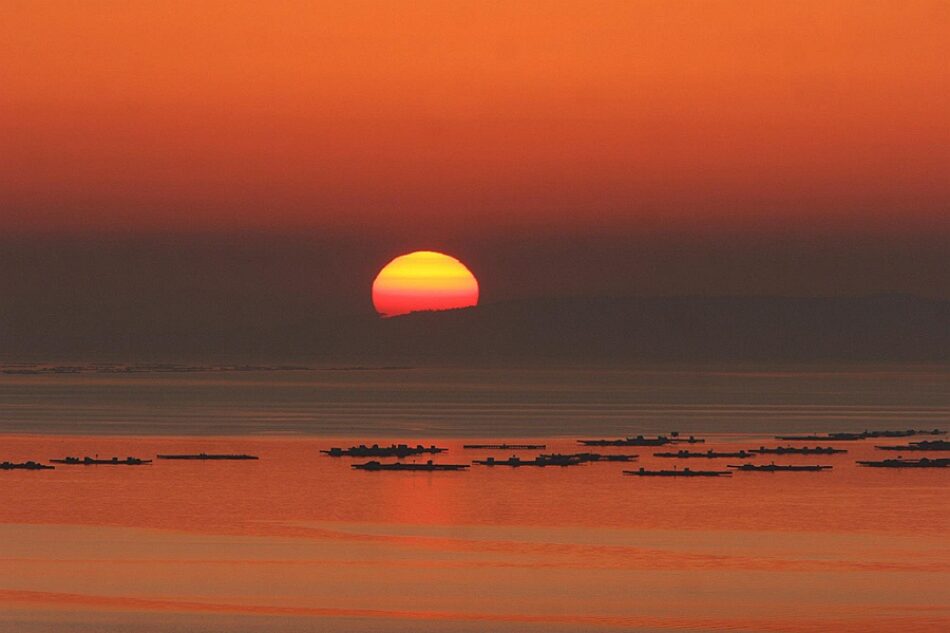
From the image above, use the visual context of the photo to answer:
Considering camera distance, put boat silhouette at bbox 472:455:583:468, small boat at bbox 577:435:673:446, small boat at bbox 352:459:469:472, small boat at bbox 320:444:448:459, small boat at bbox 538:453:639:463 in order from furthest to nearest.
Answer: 1. small boat at bbox 577:435:673:446
2. small boat at bbox 320:444:448:459
3. small boat at bbox 538:453:639:463
4. boat silhouette at bbox 472:455:583:468
5. small boat at bbox 352:459:469:472

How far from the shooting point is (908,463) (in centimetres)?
7988

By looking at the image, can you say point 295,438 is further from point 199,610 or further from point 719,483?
point 199,610

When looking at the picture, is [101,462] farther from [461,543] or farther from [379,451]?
[461,543]

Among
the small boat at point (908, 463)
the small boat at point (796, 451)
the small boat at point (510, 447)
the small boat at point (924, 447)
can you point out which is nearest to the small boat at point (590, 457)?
the small boat at point (510, 447)

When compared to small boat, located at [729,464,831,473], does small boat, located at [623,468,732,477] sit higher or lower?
lower

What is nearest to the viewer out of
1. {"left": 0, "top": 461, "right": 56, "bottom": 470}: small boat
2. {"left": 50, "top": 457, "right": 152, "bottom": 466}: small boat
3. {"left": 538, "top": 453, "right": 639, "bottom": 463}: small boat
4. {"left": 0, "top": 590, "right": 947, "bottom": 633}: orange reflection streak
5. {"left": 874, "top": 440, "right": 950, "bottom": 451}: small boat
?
{"left": 0, "top": 590, "right": 947, "bottom": 633}: orange reflection streak

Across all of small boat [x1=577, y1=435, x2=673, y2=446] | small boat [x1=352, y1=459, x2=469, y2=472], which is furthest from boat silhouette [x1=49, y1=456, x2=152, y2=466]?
small boat [x1=577, y1=435, x2=673, y2=446]

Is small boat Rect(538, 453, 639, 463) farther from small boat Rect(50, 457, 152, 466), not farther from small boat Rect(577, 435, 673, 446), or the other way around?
small boat Rect(50, 457, 152, 466)

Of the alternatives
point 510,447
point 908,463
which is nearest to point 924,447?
point 908,463

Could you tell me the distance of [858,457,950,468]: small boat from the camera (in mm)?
79750

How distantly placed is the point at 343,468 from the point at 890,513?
27.4m

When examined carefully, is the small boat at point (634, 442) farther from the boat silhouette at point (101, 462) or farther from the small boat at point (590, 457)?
the boat silhouette at point (101, 462)

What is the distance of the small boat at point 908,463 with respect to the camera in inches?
3140

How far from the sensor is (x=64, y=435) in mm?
105062
